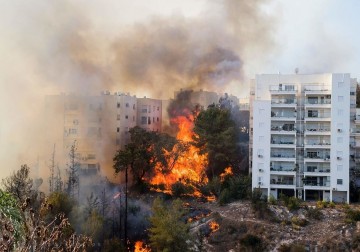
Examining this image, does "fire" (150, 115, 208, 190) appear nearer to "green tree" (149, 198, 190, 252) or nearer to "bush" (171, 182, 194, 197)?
"bush" (171, 182, 194, 197)

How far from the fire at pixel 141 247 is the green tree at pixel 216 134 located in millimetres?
A: 11345

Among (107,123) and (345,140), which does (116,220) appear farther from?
(345,140)

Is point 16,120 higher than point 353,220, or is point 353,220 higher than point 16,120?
point 16,120

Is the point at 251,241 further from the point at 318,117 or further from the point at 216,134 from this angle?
the point at 318,117

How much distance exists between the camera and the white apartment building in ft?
127

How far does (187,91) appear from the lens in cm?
5378

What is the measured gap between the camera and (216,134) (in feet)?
137

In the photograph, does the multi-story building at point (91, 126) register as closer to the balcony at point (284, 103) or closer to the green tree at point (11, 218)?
the balcony at point (284, 103)

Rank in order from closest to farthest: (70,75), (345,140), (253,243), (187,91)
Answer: (253,243) < (345,140) < (70,75) < (187,91)

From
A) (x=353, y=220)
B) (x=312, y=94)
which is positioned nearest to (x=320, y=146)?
(x=312, y=94)

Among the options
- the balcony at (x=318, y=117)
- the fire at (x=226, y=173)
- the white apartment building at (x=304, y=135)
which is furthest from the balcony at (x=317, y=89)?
the fire at (x=226, y=173)

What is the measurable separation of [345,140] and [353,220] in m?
8.06

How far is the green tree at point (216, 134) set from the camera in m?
41.5

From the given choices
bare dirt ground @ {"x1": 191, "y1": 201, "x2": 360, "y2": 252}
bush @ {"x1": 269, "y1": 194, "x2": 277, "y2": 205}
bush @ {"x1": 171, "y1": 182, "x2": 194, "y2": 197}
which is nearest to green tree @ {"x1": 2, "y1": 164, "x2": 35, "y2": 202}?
bare dirt ground @ {"x1": 191, "y1": 201, "x2": 360, "y2": 252}
